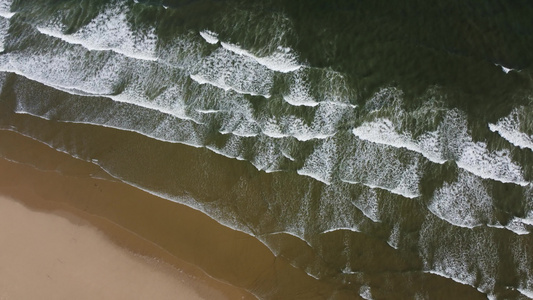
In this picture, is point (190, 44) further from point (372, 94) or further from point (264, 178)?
point (372, 94)

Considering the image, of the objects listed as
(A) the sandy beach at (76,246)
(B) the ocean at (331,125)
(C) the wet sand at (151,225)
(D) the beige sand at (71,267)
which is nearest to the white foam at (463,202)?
(B) the ocean at (331,125)

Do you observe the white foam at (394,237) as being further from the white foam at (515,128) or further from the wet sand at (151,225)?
the white foam at (515,128)

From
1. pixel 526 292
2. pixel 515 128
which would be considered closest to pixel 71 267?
pixel 526 292

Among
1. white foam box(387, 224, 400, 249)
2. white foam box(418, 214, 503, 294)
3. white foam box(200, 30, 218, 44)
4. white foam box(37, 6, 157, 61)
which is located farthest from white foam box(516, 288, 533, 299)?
white foam box(37, 6, 157, 61)

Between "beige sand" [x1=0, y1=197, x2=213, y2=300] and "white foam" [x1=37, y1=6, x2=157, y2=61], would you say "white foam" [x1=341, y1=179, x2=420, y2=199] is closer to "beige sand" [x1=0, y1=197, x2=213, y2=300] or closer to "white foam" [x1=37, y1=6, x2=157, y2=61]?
"beige sand" [x1=0, y1=197, x2=213, y2=300]

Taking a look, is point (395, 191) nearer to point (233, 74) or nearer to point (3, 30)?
point (233, 74)
